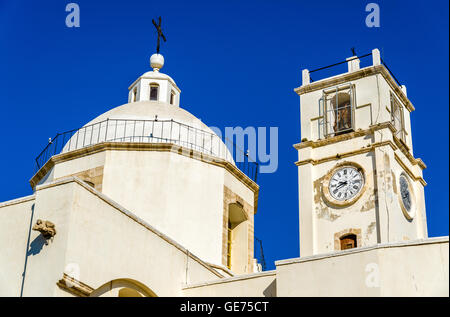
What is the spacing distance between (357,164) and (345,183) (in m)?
0.71

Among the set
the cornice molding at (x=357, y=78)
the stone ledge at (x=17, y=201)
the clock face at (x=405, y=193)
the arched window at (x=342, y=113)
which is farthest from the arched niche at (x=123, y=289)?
the cornice molding at (x=357, y=78)

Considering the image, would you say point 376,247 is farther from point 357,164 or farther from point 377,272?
point 357,164

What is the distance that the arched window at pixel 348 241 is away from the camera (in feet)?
74.9

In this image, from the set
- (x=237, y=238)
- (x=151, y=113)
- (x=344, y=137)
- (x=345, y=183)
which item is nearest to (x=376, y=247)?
(x=237, y=238)

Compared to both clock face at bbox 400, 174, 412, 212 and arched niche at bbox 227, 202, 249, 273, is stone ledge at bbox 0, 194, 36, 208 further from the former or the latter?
clock face at bbox 400, 174, 412, 212

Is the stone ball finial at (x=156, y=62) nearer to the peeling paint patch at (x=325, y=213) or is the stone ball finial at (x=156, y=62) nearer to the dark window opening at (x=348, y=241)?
the peeling paint patch at (x=325, y=213)

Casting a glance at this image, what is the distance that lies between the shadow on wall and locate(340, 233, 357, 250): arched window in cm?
1045

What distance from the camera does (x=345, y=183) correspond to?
2397cm

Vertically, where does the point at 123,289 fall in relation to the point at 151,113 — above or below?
below

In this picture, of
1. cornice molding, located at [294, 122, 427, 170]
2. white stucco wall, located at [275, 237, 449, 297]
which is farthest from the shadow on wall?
cornice molding, located at [294, 122, 427, 170]

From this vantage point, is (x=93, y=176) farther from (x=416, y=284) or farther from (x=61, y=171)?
(x=416, y=284)

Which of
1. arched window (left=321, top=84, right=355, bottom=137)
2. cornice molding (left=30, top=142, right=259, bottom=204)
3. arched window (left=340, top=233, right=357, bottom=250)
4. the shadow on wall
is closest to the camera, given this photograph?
the shadow on wall

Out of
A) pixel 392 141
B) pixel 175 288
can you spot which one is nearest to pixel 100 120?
pixel 175 288

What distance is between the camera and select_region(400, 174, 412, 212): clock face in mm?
24297
